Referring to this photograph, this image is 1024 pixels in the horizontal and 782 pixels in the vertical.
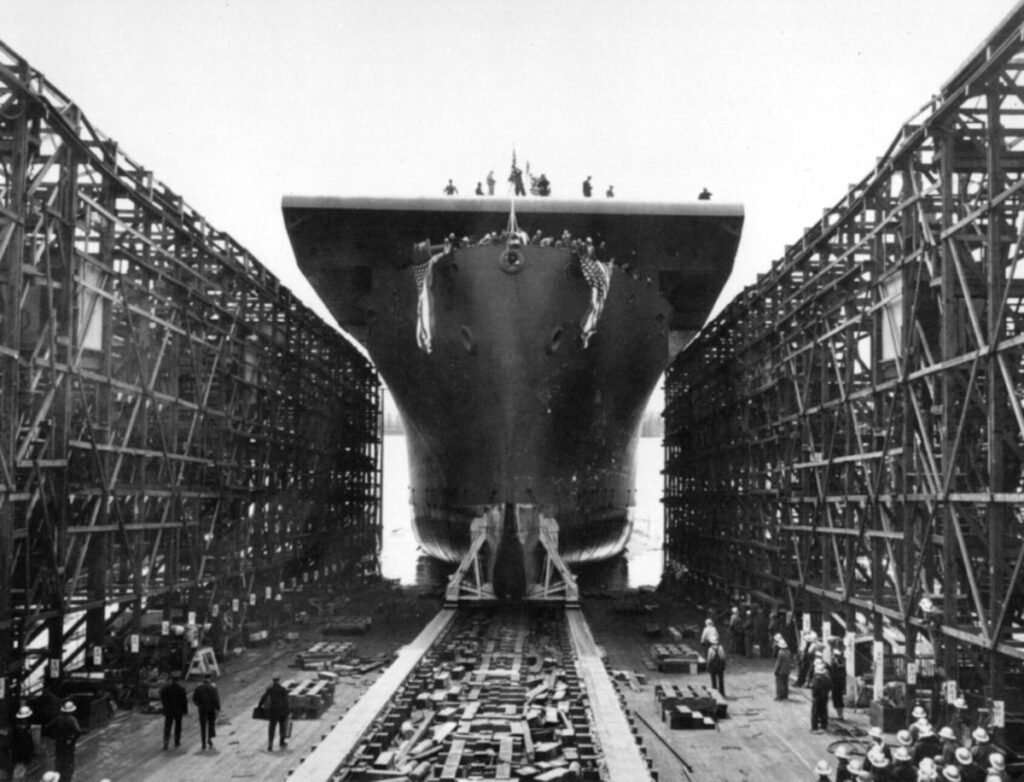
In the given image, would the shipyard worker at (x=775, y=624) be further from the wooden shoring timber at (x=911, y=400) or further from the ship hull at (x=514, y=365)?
the ship hull at (x=514, y=365)

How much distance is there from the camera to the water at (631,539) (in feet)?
114

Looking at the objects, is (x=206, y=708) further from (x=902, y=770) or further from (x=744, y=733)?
(x=902, y=770)

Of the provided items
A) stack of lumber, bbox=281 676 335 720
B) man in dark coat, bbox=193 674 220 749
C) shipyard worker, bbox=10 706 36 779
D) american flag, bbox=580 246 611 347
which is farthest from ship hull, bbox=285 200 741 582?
shipyard worker, bbox=10 706 36 779

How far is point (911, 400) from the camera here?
11.9 metres

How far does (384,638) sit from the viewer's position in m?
18.9

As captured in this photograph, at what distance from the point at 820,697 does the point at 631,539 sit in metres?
35.2

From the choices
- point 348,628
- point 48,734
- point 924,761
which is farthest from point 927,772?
point 348,628

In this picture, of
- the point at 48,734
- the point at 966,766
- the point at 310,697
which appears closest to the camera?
the point at 966,766

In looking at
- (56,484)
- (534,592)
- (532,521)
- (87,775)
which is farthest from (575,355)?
(87,775)

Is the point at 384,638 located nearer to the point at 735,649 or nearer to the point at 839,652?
the point at 735,649

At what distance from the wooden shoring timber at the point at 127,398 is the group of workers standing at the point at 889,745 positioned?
7894 mm

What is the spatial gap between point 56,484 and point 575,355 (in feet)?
29.2

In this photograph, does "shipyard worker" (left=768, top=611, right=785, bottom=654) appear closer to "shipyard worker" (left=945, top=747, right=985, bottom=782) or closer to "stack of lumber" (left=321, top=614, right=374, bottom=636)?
"stack of lumber" (left=321, top=614, right=374, bottom=636)

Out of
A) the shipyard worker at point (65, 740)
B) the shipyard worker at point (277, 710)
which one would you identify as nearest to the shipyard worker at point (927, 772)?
the shipyard worker at point (277, 710)
